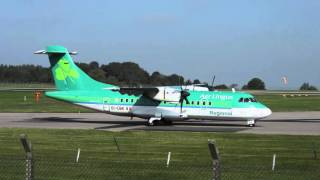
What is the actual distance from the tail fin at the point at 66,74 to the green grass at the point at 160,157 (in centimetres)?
847

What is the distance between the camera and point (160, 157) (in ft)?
57.7

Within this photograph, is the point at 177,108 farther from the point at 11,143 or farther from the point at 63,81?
the point at 11,143

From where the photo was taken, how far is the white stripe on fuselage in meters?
33.9

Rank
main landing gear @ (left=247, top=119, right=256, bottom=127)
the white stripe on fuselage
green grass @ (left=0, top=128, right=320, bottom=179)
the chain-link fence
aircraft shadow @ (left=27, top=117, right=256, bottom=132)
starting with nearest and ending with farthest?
the chain-link fence, green grass @ (left=0, top=128, right=320, bottom=179), aircraft shadow @ (left=27, top=117, right=256, bottom=132), the white stripe on fuselage, main landing gear @ (left=247, top=119, right=256, bottom=127)

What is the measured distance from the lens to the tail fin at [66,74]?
37.5m

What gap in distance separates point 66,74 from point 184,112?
9.10 m

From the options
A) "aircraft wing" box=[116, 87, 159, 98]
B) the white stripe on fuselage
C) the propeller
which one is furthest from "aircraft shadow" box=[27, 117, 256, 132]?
"aircraft wing" box=[116, 87, 159, 98]

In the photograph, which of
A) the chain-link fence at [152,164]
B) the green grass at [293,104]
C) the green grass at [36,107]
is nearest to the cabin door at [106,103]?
the chain-link fence at [152,164]

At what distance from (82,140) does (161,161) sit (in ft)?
28.2

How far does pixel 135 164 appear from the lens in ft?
49.2

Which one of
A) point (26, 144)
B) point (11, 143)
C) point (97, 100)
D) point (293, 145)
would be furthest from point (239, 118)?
point (26, 144)

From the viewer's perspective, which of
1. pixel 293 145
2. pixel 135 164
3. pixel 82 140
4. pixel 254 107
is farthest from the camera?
pixel 254 107

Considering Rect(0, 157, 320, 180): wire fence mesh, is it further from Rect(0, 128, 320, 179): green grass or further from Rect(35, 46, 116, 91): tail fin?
Rect(35, 46, 116, 91): tail fin

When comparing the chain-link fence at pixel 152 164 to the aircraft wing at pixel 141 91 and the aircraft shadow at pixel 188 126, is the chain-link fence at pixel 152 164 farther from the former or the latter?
the aircraft wing at pixel 141 91
